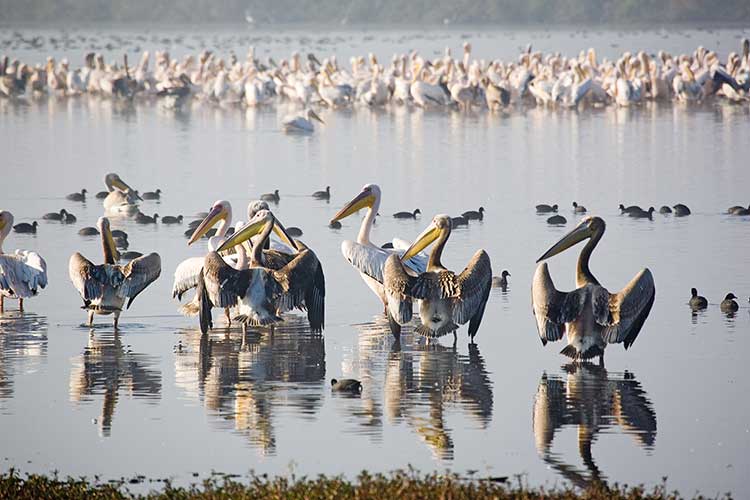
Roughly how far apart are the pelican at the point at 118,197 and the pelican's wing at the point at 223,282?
6.06 meters

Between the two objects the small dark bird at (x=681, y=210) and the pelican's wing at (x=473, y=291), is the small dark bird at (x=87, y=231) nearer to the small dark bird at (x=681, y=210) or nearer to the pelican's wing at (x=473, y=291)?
the small dark bird at (x=681, y=210)

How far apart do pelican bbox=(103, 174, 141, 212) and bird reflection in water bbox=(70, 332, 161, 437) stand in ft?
20.0

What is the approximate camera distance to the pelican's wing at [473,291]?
878 cm

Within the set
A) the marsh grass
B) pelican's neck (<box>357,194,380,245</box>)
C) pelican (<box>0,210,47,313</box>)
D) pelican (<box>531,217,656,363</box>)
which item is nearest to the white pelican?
pelican's neck (<box>357,194,380,245</box>)

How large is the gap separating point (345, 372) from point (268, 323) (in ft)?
2.82

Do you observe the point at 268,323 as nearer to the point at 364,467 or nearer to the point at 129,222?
the point at 364,467

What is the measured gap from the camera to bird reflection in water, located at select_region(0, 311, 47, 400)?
836 centimetres

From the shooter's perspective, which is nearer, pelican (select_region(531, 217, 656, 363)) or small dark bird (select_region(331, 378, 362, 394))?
small dark bird (select_region(331, 378, 362, 394))

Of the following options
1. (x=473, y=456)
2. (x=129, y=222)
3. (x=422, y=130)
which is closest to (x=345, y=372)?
(x=473, y=456)

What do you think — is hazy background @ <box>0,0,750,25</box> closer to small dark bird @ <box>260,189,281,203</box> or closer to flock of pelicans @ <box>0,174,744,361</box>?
small dark bird @ <box>260,189,281,203</box>

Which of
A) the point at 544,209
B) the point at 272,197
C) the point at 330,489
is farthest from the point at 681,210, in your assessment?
the point at 330,489

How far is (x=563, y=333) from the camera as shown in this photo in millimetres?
8445

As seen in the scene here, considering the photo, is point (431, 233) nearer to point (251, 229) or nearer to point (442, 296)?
point (442, 296)

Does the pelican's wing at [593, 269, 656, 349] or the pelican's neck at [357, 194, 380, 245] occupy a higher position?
the pelican's neck at [357, 194, 380, 245]
